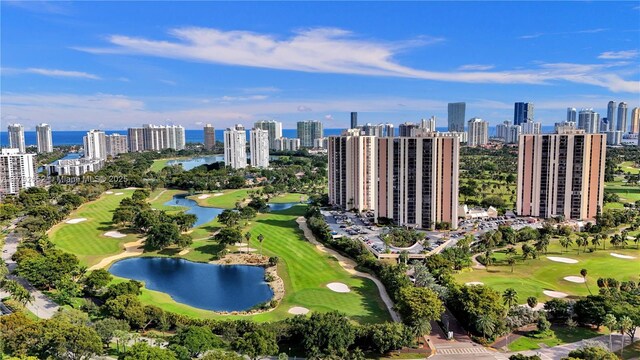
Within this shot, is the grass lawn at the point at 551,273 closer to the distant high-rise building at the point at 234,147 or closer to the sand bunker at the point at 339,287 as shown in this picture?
the sand bunker at the point at 339,287

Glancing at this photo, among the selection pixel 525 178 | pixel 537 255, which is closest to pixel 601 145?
pixel 525 178

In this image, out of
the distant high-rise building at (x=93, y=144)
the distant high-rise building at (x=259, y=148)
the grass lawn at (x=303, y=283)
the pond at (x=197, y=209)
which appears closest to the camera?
the grass lawn at (x=303, y=283)

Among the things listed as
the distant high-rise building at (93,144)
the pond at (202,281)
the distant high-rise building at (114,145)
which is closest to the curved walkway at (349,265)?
the pond at (202,281)

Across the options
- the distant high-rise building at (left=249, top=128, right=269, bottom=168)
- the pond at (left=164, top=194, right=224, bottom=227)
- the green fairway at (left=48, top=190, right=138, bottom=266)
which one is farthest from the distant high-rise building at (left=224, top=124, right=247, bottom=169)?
the green fairway at (left=48, top=190, right=138, bottom=266)

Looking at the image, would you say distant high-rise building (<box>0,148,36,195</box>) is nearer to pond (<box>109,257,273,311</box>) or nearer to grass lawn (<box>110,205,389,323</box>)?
pond (<box>109,257,273,311</box>)

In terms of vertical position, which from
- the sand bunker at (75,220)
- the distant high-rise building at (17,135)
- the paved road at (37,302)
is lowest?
the paved road at (37,302)

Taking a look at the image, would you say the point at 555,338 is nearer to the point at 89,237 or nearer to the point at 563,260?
the point at 563,260
